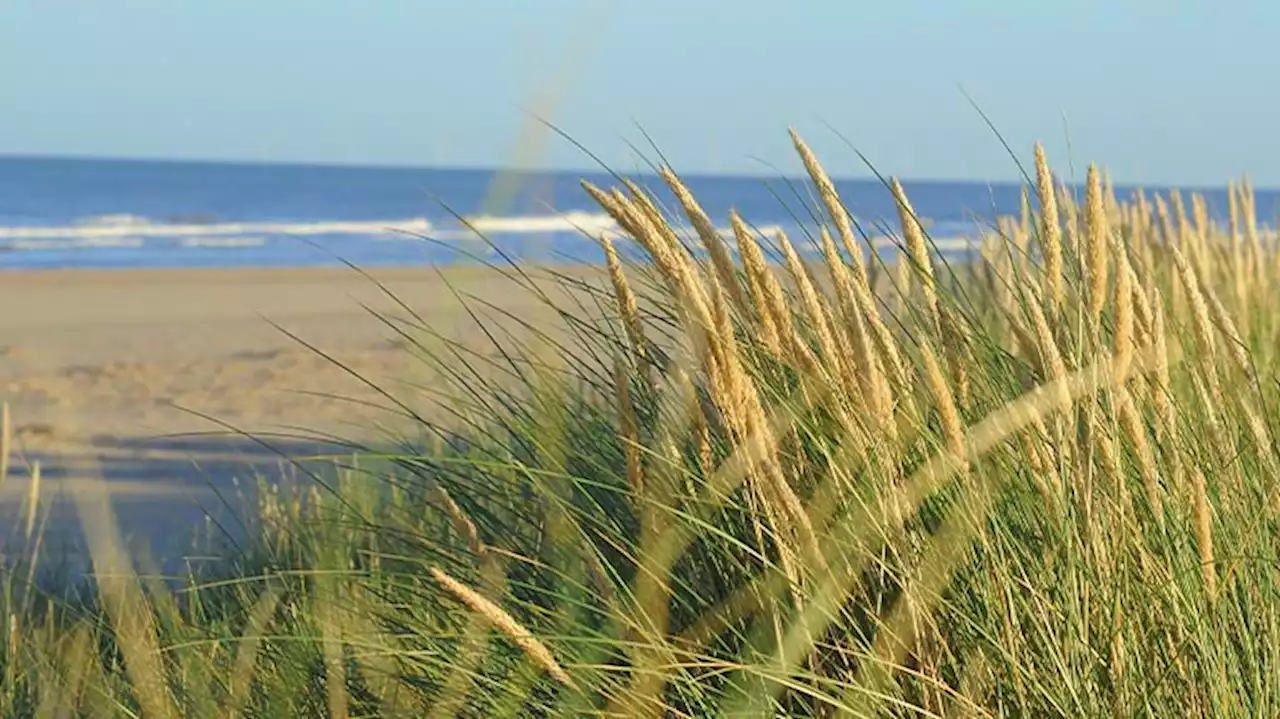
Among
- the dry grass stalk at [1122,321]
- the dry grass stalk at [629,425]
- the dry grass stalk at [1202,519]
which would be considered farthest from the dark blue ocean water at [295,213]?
the dry grass stalk at [1202,519]

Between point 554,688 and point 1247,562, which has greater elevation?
point 1247,562

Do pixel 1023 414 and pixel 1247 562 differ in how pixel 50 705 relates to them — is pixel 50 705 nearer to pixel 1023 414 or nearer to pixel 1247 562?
pixel 1023 414

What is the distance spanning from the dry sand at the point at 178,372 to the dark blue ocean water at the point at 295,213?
2.74 ft

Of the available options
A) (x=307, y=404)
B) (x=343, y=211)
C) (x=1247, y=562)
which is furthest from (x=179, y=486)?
(x=343, y=211)

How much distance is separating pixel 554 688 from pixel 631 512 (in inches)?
10.8

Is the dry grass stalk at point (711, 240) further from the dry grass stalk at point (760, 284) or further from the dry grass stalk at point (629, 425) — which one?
the dry grass stalk at point (629, 425)

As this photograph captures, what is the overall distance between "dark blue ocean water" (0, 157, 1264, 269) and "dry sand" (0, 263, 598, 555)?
83 centimetres

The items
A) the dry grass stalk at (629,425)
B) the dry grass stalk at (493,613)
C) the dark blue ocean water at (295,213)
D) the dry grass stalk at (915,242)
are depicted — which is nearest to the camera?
the dry grass stalk at (493,613)

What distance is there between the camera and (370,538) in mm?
3201

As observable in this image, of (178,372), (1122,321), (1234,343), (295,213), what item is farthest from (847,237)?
(295,213)

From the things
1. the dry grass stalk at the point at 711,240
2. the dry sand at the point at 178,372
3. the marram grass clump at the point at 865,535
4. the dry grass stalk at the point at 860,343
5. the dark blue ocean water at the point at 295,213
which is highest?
the dry grass stalk at the point at 711,240

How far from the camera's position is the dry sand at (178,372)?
6.51m

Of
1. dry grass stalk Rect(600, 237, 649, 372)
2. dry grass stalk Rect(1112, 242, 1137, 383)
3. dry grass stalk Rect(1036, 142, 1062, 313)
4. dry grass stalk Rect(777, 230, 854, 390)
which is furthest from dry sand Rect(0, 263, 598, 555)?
dry grass stalk Rect(1112, 242, 1137, 383)

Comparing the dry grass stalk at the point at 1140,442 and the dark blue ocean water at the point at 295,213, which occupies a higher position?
the dry grass stalk at the point at 1140,442
